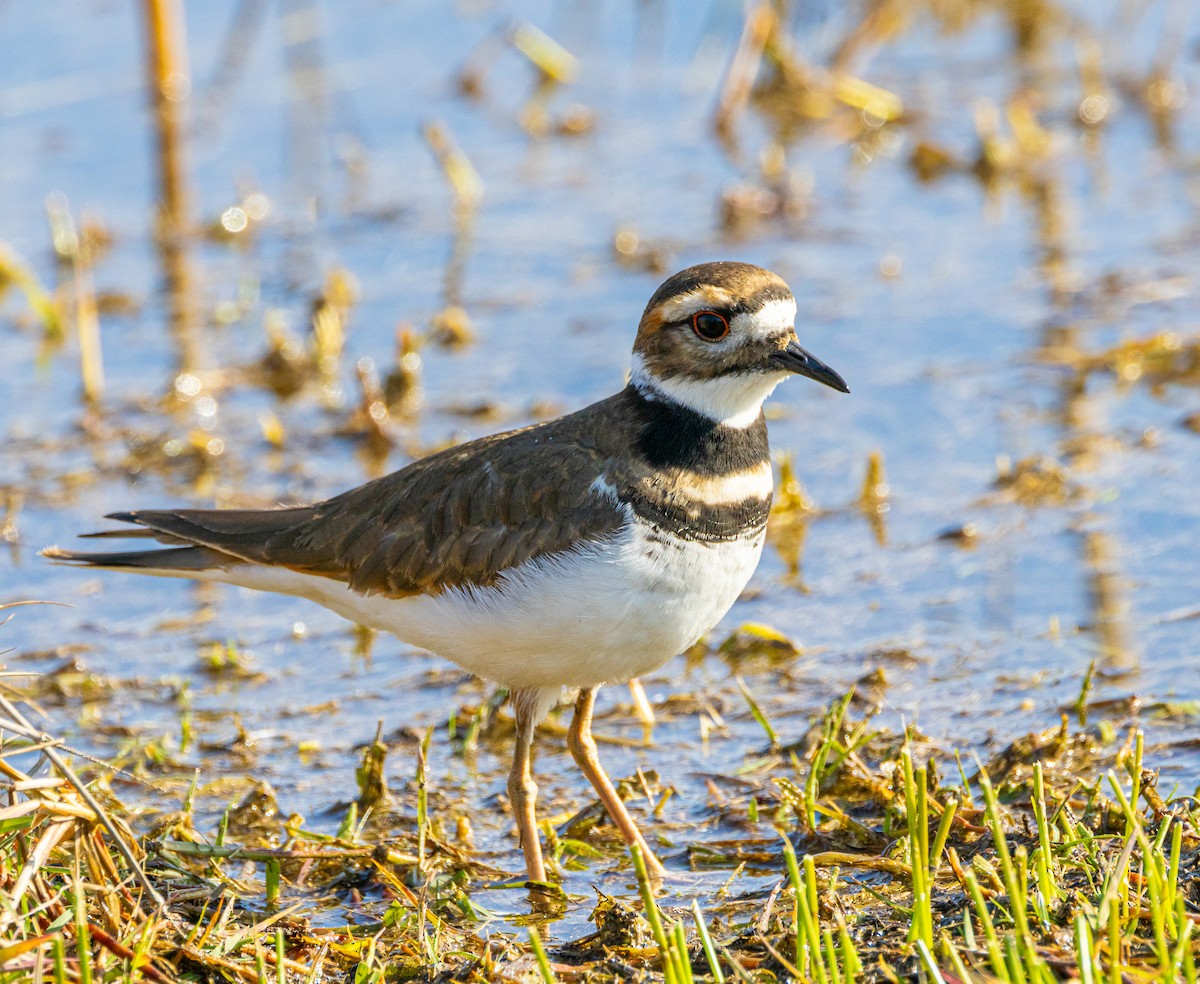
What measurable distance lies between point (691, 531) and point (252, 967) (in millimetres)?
1584

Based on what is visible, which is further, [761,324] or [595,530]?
[761,324]

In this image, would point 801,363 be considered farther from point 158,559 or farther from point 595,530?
point 158,559

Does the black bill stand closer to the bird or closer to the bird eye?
the bird

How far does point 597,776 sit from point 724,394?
1179 mm

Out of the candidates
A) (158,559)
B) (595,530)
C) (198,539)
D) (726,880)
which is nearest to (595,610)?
(595,530)

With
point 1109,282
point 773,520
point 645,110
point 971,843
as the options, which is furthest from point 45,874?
point 645,110

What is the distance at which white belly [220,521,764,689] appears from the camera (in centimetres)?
462

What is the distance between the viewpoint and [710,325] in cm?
491

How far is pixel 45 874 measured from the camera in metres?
4.03

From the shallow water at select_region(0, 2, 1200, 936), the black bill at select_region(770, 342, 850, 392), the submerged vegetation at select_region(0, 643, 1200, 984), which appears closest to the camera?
the submerged vegetation at select_region(0, 643, 1200, 984)

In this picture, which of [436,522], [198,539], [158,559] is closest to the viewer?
[436,522]

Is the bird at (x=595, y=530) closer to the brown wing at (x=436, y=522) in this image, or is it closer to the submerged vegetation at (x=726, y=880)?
the brown wing at (x=436, y=522)

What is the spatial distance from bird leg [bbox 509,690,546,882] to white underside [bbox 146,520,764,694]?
0.09m

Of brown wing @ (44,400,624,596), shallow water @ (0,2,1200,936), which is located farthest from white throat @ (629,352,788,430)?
shallow water @ (0,2,1200,936)
